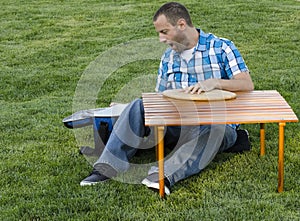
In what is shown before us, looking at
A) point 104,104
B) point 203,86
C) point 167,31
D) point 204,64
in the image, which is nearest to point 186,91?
point 203,86

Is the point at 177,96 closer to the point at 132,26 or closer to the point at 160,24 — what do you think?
the point at 160,24

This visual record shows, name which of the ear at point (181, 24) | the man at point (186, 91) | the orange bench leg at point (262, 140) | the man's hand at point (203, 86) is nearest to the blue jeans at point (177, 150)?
the man at point (186, 91)

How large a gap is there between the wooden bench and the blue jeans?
16 centimetres

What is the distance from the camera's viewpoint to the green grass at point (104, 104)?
10.6ft

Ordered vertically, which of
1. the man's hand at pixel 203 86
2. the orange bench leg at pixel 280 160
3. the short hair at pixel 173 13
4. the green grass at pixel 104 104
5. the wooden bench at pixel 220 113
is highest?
the short hair at pixel 173 13

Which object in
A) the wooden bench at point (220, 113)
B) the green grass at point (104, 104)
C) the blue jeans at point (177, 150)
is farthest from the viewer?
the blue jeans at point (177, 150)

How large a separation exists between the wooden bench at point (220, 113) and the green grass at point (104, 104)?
262mm

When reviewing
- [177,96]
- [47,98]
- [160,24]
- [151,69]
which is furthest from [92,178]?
[151,69]

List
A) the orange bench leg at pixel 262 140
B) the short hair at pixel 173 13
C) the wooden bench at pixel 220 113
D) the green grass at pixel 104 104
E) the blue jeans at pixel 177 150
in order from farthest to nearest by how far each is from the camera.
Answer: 1. the orange bench leg at pixel 262 140
2. the short hair at pixel 173 13
3. the blue jeans at pixel 177 150
4. the green grass at pixel 104 104
5. the wooden bench at pixel 220 113

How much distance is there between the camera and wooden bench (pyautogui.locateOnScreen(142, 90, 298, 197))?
10.2ft

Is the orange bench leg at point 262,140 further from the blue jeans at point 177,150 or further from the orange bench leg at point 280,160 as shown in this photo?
the orange bench leg at point 280,160

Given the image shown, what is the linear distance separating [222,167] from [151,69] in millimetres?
3269

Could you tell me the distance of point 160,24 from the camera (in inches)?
143

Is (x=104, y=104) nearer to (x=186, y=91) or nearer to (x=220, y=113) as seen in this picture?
(x=186, y=91)
